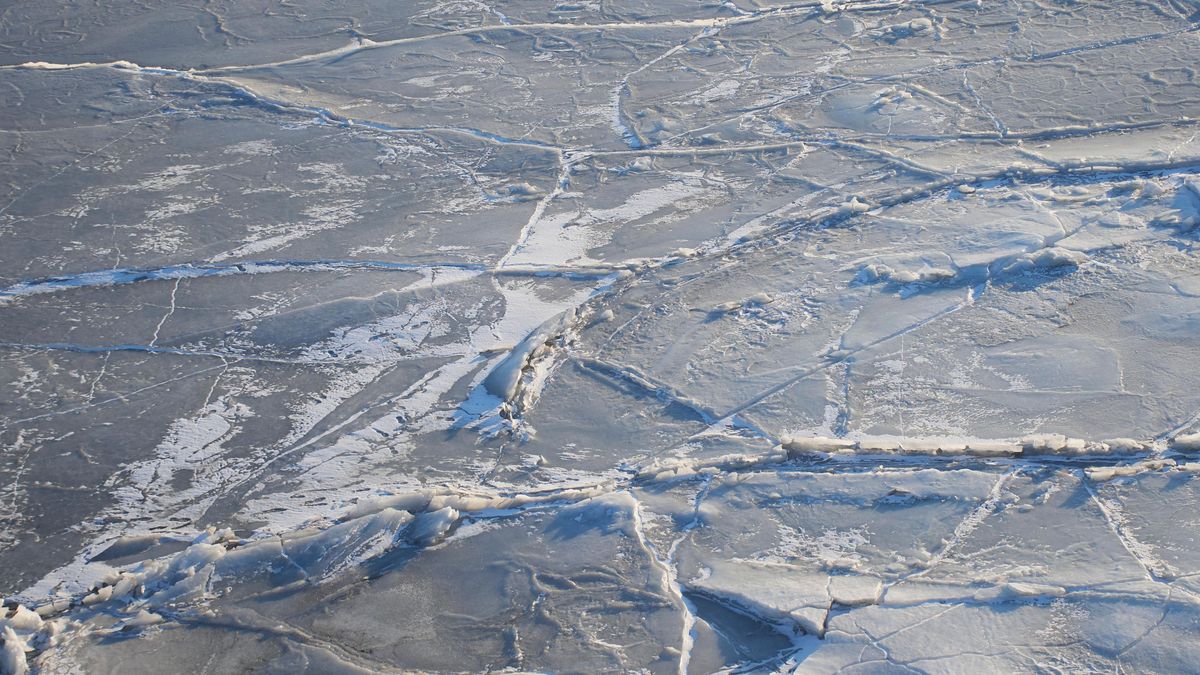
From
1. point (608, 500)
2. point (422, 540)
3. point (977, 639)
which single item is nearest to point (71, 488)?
point (422, 540)

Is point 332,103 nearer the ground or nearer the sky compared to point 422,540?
nearer the sky

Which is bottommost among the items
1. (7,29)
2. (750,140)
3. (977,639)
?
(977,639)

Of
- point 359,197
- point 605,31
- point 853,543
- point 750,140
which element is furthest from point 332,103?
point 853,543

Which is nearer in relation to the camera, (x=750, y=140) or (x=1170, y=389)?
(x=1170, y=389)

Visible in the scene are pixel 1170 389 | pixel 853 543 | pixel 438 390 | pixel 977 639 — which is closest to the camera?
pixel 977 639

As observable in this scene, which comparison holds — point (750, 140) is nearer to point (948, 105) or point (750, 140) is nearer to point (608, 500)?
point (948, 105)

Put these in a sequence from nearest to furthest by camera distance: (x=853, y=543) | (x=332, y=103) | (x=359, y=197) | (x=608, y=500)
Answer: (x=853, y=543)
(x=608, y=500)
(x=359, y=197)
(x=332, y=103)

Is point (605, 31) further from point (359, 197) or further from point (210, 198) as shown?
point (210, 198)
